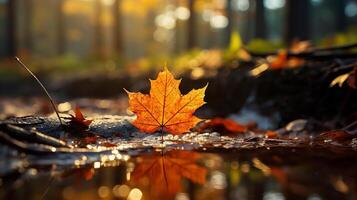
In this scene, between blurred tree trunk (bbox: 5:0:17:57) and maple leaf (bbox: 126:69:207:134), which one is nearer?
maple leaf (bbox: 126:69:207:134)

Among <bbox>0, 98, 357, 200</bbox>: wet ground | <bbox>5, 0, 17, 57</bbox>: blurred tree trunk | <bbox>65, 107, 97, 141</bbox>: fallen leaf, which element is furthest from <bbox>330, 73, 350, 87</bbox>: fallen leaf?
<bbox>5, 0, 17, 57</bbox>: blurred tree trunk

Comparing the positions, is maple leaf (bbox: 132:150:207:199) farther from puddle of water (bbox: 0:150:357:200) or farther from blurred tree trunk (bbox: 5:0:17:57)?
blurred tree trunk (bbox: 5:0:17:57)

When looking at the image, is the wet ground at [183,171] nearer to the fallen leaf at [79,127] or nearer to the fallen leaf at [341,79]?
the fallen leaf at [79,127]

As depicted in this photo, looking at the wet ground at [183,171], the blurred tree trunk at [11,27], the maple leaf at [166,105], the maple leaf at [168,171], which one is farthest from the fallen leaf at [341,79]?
the blurred tree trunk at [11,27]

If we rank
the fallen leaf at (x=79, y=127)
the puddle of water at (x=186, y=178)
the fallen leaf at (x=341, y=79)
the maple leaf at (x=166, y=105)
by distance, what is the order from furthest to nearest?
the fallen leaf at (x=341, y=79), the fallen leaf at (x=79, y=127), the maple leaf at (x=166, y=105), the puddle of water at (x=186, y=178)

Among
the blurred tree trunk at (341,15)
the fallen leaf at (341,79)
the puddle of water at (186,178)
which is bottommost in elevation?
the puddle of water at (186,178)

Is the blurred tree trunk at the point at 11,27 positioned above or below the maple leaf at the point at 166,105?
above

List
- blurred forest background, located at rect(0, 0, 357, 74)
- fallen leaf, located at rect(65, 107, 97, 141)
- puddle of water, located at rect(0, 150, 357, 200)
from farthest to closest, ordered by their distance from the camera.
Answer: blurred forest background, located at rect(0, 0, 357, 74)
fallen leaf, located at rect(65, 107, 97, 141)
puddle of water, located at rect(0, 150, 357, 200)
